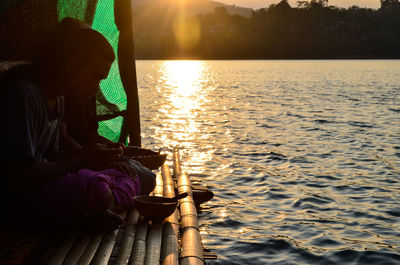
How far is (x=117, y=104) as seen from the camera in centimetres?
786

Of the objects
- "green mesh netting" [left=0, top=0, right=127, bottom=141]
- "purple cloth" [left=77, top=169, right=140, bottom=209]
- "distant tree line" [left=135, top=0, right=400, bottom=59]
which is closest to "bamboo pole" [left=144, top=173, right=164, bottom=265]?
"purple cloth" [left=77, top=169, right=140, bottom=209]

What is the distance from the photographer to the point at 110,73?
7555 millimetres

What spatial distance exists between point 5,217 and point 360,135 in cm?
1433

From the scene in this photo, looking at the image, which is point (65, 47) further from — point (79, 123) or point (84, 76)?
point (79, 123)

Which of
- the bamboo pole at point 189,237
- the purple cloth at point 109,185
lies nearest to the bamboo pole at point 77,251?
the purple cloth at point 109,185

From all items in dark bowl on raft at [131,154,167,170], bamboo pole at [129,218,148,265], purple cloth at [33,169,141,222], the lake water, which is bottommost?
the lake water

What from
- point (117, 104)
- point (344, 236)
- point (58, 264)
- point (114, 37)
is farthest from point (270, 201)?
point (58, 264)

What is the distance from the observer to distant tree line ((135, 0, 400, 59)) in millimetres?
145000

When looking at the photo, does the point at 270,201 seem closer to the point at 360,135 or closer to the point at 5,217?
the point at 5,217

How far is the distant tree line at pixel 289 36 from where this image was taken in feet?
476

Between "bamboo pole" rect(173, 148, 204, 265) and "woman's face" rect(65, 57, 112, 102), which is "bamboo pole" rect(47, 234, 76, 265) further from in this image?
"woman's face" rect(65, 57, 112, 102)

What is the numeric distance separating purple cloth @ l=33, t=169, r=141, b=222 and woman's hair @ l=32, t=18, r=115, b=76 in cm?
98

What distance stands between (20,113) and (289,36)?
153 metres

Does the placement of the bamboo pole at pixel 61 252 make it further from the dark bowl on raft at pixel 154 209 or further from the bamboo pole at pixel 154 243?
the dark bowl on raft at pixel 154 209
